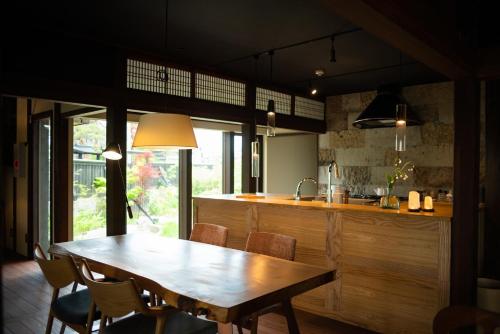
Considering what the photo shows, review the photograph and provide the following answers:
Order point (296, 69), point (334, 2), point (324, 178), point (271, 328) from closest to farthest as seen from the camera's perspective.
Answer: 1. point (334, 2)
2. point (271, 328)
3. point (296, 69)
4. point (324, 178)

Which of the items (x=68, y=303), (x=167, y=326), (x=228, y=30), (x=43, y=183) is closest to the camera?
(x=167, y=326)

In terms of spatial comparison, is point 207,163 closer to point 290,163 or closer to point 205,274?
point 290,163

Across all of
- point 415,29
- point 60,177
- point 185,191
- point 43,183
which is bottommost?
point 185,191

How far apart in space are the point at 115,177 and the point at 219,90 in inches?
67.9

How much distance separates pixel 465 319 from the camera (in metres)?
1.86

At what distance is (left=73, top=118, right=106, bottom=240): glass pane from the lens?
502cm

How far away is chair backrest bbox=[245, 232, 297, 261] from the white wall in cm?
386

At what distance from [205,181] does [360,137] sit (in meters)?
2.56

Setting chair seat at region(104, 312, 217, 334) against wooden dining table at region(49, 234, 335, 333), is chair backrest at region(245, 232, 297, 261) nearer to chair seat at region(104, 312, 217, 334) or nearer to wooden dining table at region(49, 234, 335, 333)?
wooden dining table at region(49, 234, 335, 333)

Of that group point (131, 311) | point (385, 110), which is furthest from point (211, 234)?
point (385, 110)

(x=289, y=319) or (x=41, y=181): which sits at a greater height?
(x=41, y=181)

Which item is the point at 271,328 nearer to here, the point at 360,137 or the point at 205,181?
the point at 205,181

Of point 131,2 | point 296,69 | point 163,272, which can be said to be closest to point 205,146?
point 296,69

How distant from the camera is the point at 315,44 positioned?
373 cm
